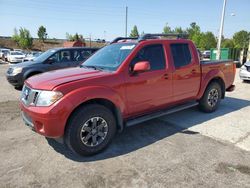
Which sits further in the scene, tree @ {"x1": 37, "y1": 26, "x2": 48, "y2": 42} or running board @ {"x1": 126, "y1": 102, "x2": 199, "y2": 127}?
tree @ {"x1": 37, "y1": 26, "x2": 48, "y2": 42}

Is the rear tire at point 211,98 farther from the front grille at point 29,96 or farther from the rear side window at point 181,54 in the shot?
the front grille at point 29,96

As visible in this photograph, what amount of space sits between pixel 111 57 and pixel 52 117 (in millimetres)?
1787

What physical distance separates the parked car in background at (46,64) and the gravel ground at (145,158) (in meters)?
3.74

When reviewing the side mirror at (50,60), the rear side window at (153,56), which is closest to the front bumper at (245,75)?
the rear side window at (153,56)

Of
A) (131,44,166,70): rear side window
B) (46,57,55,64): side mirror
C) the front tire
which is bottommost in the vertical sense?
the front tire

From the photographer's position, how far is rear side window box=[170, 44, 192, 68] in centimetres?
497

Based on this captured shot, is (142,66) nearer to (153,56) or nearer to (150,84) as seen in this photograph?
(150,84)

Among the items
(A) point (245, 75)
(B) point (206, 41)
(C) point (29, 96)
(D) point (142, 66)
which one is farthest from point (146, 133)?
(B) point (206, 41)

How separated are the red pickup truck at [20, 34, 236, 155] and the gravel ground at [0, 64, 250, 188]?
1.26 feet

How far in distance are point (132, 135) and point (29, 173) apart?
2.02m

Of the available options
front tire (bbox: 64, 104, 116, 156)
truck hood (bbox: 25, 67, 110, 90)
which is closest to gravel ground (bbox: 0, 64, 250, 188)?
front tire (bbox: 64, 104, 116, 156)

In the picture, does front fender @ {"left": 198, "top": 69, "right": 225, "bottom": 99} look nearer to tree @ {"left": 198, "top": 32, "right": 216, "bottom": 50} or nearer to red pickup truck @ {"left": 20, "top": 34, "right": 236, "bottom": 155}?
red pickup truck @ {"left": 20, "top": 34, "right": 236, "bottom": 155}

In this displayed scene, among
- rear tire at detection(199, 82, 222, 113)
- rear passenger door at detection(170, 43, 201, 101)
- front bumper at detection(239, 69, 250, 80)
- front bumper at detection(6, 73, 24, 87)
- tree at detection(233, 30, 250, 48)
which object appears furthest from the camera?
tree at detection(233, 30, 250, 48)

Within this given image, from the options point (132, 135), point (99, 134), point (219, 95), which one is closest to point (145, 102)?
point (132, 135)
